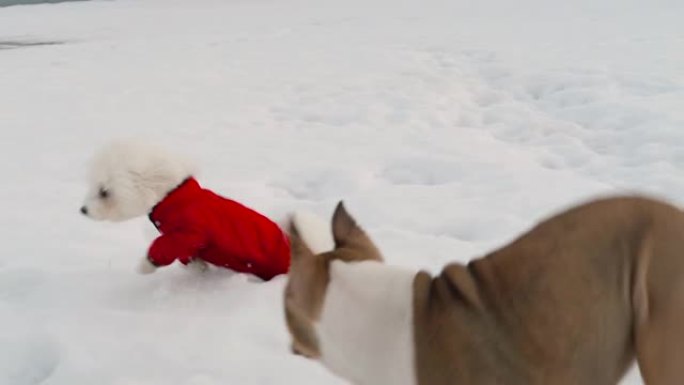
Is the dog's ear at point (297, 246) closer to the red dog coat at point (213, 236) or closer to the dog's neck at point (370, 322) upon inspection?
the dog's neck at point (370, 322)

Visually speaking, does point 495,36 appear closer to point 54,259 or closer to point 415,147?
point 415,147

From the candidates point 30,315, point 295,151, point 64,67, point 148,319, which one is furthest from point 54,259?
point 64,67

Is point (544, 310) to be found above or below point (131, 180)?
above

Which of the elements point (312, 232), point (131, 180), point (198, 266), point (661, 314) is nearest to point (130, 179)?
point (131, 180)

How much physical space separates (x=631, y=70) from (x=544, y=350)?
21.4 ft

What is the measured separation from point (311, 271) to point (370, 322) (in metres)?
0.21

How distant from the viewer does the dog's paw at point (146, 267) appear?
3.52m

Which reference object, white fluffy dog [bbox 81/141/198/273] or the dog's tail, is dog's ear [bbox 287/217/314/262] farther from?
white fluffy dog [bbox 81/141/198/273]

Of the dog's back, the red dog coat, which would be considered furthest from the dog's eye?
the dog's back

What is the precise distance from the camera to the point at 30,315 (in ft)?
10.6

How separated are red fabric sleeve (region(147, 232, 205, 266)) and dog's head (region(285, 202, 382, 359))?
1.33 m

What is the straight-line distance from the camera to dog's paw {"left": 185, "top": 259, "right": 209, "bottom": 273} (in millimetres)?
3605

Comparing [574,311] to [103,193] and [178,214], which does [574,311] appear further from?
[103,193]

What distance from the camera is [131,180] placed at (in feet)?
11.4
